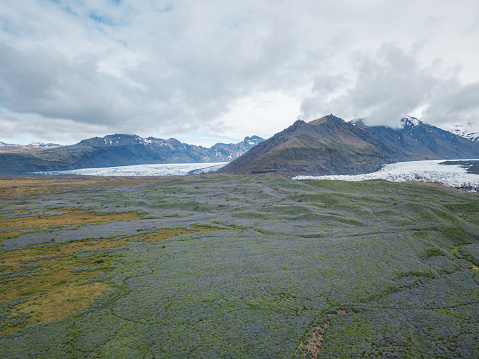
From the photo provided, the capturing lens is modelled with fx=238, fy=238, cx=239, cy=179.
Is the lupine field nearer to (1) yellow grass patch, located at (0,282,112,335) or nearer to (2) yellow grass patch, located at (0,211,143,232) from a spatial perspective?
(1) yellow grass patch, located at (0,282,112,335)

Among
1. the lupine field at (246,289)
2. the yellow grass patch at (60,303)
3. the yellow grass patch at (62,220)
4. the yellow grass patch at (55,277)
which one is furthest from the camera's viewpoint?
the yellow grass patch at (62,220)

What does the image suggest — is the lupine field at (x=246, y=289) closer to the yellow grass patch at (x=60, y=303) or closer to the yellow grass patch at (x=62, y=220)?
the yellow grass patch at (x=60, y=303)

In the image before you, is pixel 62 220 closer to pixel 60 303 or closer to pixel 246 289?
pixel 60 303

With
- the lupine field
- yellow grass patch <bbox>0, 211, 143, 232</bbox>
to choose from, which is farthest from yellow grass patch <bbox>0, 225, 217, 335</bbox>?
yellow grass patch <bbox>0, 211, 143, 232</bbox>

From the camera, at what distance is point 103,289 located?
86.2 ft

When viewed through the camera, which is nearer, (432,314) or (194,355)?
(194,355)

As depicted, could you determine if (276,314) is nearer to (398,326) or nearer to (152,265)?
(398,326)

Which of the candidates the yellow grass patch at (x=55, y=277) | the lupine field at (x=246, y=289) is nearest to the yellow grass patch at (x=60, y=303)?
the yellow grass patch at (x=55, y=277)

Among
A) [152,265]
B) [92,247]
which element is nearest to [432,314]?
[152,265]

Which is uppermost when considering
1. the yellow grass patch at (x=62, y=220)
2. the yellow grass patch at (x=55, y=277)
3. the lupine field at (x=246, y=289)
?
the lupine field at (x=246, y=289)

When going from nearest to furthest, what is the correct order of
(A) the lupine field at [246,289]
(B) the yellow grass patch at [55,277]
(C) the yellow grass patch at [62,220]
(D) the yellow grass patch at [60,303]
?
(A) the lupine field at [246,289]
(D) the yellow grass patch at [60,303]
(B) the yellow grass patch at [55,277]
(C) the yellow grass patch at [62,220]

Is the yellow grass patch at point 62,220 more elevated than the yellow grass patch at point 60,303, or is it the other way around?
the yellow grass patch at point 60,303

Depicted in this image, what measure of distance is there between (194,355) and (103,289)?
1487 cm

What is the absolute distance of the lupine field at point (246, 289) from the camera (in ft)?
59.8
